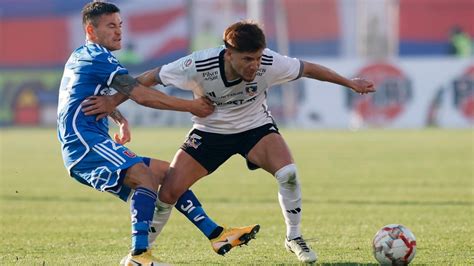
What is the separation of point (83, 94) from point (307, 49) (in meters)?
34.8

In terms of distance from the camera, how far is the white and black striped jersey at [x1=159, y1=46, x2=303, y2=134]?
8547 millimetres

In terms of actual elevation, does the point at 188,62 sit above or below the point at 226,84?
above

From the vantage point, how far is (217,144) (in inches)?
354

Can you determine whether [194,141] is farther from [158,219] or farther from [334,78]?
[334,78]

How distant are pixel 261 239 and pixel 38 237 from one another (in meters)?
2.14

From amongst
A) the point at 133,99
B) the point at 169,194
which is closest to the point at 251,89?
the point at 169,194

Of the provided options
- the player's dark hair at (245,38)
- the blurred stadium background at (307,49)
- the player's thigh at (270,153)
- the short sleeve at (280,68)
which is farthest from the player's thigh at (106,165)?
the blurred stadium background at (307,49)

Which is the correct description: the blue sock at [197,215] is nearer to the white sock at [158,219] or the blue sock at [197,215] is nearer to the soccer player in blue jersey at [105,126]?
the white sock at [158,219]

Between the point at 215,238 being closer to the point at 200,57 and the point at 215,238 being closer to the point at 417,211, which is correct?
the point at 200,57

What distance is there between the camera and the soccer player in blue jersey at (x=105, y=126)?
796 centimetres

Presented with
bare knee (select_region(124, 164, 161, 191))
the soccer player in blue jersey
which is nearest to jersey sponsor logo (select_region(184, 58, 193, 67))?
the soccer player in blue jersey

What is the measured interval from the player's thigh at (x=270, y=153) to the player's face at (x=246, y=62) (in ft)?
2.53

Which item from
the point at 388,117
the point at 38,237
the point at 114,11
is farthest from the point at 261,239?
the point at 388,117

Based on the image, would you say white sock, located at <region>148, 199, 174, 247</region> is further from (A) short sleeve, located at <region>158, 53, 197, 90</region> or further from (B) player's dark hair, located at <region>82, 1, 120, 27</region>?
(B) player's dark hair, located at <region>82, 1, 120, 27</region>
